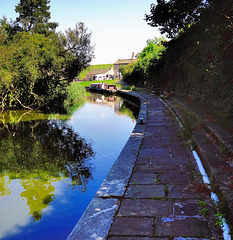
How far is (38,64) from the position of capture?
16125 millimetres

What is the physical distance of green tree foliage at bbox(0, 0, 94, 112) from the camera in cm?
1402

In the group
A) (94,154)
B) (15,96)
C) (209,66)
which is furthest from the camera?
(15,96)

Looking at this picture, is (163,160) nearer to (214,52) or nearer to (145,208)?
(145,208)

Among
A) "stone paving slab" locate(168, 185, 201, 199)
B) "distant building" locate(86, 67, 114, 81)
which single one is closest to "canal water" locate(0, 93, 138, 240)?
"stone paving slab" locate(168, 185, 201, 199)

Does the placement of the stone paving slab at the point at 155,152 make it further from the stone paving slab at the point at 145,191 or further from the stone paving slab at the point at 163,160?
the stone paving slab at the point at 145,191

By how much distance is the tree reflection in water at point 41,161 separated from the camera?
4602 millimetres

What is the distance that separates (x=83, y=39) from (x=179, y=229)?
58.0 ft

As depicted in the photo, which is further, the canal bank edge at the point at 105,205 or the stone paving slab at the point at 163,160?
the stone paving slab at the point at 163,160

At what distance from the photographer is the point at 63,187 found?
15.6ft

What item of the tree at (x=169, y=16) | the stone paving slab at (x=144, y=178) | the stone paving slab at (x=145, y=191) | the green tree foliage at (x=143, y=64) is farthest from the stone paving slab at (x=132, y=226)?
the green tree foliage at (x=143, y=64)

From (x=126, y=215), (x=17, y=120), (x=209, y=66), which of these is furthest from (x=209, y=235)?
(x=17, y=120)

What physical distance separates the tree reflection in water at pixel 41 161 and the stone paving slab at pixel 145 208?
1.80 m

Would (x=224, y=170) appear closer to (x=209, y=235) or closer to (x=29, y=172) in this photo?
(x=209, y=235)

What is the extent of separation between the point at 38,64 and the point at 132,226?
1583cm
